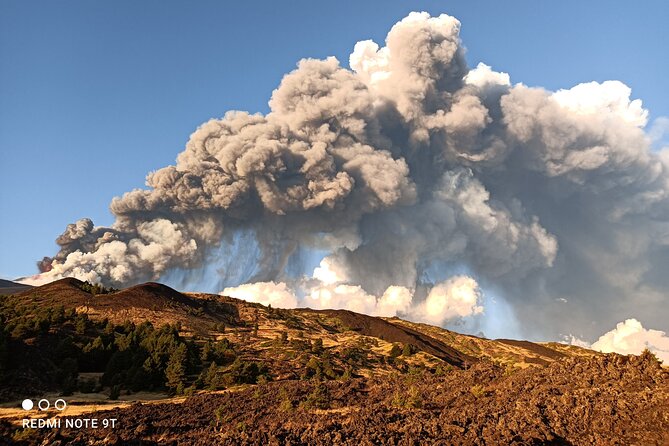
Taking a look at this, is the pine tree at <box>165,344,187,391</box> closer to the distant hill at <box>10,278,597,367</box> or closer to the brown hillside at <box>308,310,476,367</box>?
the distant hill at <box>10,278,597,367</box>

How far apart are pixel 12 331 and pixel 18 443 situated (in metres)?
21.2

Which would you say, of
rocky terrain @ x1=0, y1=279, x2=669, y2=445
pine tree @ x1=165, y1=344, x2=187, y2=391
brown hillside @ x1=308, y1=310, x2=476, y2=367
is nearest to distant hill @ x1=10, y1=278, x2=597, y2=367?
brown hillside @ x1=308, y1=310, x2=476, y2=367

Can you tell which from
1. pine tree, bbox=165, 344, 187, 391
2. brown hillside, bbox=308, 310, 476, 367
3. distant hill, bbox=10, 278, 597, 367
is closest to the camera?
pine tree, bbox=165, 344, 187, 391

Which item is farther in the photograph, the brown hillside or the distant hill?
the brown hillside

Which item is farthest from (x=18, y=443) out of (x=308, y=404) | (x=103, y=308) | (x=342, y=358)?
(x=103, y=308)

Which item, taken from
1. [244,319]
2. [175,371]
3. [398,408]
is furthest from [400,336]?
[398,408]

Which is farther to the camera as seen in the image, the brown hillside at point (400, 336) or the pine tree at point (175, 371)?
the brown hillside at point (400, 336)

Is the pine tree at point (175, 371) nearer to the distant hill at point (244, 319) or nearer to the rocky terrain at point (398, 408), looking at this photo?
the rocky terrain at point (398, 408)

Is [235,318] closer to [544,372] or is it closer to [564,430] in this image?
[544,372]

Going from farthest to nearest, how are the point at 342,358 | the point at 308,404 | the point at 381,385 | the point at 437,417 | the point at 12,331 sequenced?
the point at 342,358 < the point at 12,331 < the point at 381,385 < the point at 308,404 < the point at 437,417

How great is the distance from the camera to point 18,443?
17.4m

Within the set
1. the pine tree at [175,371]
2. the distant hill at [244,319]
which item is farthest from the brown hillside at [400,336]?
the pine tree at [175,371]

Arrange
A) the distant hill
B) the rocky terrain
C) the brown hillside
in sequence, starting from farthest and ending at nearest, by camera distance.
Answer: the brown hillside → the distant hill → the rocky terrain

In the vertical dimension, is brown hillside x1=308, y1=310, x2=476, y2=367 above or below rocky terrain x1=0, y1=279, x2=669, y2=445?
above
